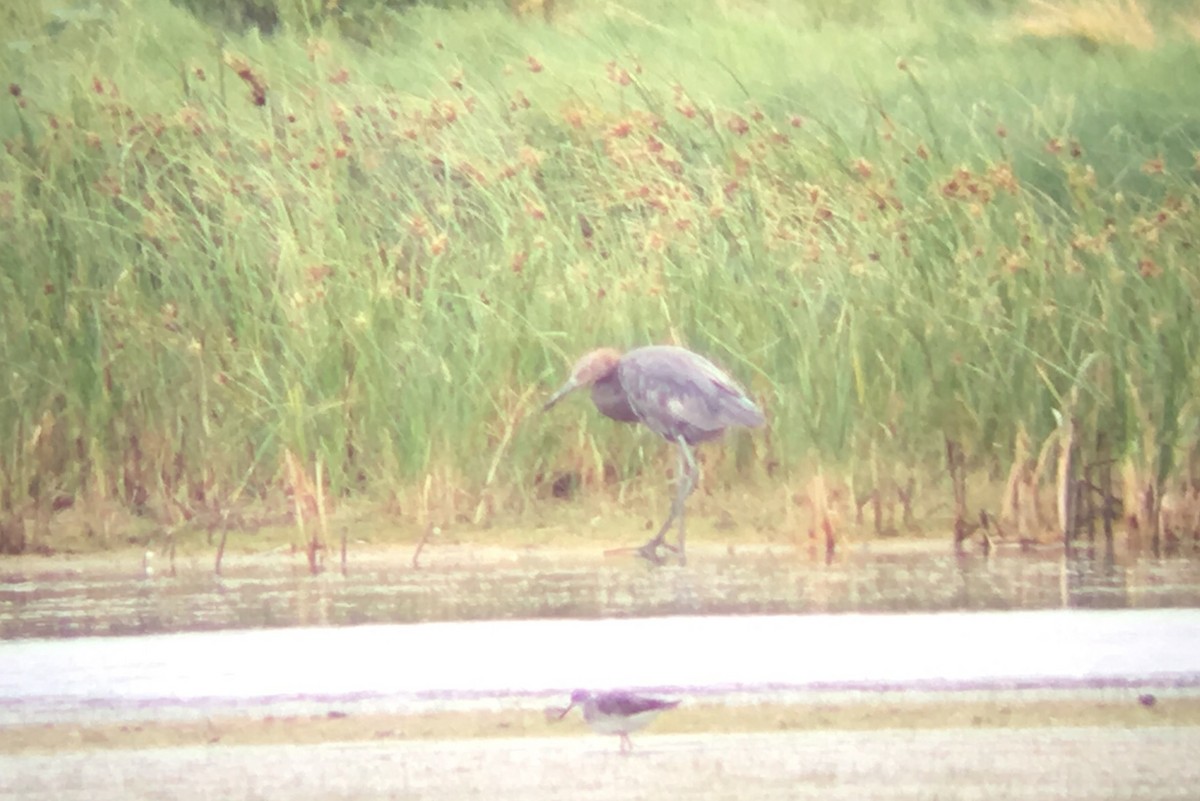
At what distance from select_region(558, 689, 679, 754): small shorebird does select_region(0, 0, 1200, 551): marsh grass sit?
1.11 feet

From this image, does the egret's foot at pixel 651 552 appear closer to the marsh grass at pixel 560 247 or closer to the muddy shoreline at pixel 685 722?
the marsh grass at pixel 560 247

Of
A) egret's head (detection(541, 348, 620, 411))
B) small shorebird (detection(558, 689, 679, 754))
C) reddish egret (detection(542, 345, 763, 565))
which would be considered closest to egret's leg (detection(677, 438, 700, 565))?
reddish egret (detection(542, 345, 763, 565))

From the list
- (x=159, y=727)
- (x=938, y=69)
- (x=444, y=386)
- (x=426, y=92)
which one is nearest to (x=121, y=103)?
(x=426, y=92)

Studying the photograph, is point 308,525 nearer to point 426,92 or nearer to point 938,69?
point 426,92

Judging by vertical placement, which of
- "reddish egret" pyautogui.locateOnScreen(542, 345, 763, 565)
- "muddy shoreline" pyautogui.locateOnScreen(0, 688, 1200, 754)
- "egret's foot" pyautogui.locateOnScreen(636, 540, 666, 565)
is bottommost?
"muddy shoreline" pyautogui.locateOnScreen(0, 688, 1200, 754)

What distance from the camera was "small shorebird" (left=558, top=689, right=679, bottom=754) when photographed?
2.04 m

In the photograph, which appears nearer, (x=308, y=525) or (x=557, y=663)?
(x=557, y=663)

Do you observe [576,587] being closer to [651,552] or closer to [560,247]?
[651,552]

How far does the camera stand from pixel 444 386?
7.68 feet

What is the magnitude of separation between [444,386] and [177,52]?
0.60 meters

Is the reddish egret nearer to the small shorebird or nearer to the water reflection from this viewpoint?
the water reflection

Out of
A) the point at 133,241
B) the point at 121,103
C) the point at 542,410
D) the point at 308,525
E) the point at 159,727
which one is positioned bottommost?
the point at 159,727

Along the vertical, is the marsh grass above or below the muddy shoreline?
above

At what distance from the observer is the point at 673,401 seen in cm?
227
